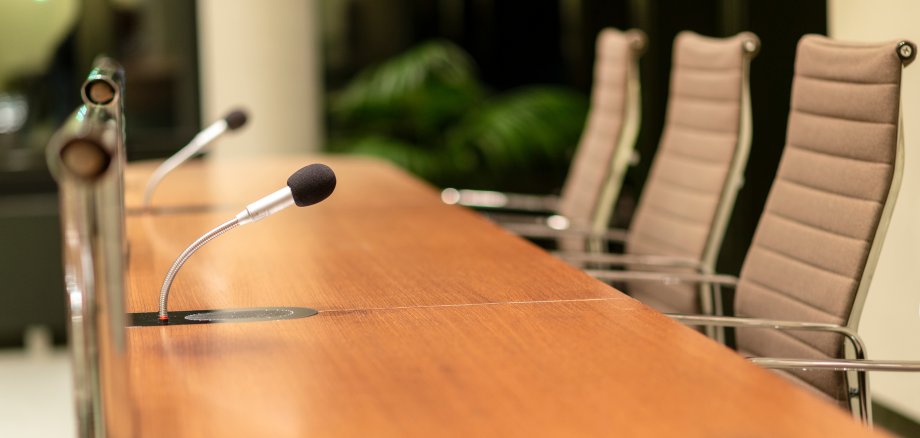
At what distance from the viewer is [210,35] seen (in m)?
6.48

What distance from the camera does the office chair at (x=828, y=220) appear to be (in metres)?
2.34

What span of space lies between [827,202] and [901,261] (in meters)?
0.85

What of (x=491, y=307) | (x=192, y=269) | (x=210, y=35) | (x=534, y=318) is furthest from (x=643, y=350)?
(x=210, y=35)

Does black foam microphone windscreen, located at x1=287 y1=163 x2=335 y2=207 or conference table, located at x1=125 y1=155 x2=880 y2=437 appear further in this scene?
black foam microphone windscreen, located at x1=287 y1=163 x2=335 y2=207

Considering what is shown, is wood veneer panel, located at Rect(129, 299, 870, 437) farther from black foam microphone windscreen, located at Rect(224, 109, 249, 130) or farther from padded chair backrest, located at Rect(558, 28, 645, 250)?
padded chair backrest, located at Rect(558, 28, 645, 250)

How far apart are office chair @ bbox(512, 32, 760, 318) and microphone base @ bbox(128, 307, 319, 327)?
1.37 metres

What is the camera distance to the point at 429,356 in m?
1.71

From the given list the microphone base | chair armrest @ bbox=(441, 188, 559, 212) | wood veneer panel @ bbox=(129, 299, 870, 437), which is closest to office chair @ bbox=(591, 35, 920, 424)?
wood veneer panel @ bbox=(129, 299, 870, 437)

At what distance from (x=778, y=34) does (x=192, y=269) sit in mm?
2455

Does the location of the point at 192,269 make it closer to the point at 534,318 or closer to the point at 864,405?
the point at 534,318

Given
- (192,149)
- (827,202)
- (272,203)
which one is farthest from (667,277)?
(192,149)

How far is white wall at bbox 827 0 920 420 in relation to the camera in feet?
10.4

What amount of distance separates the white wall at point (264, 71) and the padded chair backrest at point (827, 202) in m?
4.16

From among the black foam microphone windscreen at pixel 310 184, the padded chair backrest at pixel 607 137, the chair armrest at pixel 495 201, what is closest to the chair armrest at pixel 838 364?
the black foam microphone windscreen at pixel 310 184
